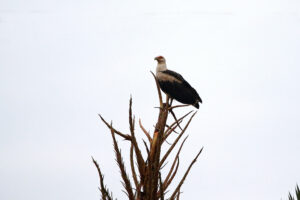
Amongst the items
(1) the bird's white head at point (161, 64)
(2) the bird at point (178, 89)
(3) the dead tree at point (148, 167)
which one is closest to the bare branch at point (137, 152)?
(3) the dead tree at point (148, 167)

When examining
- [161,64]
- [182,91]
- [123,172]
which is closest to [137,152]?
[123,172]

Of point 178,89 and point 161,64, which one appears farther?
point 161,64

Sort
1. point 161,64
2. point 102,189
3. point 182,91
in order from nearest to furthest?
point 102,189
point 182,91
point 161,64

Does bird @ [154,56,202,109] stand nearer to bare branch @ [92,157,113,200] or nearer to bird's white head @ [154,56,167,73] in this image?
bird's white head @ [154,56,167,73]

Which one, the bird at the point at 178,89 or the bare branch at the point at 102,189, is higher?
the bird at the point at 178,89

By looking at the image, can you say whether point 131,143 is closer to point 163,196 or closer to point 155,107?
point 163,196

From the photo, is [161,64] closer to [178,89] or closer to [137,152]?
[178,89]

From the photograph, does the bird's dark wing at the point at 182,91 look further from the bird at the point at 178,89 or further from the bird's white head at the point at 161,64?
the bird's white head at the point at 161,64

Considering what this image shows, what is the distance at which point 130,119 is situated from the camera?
310 cm

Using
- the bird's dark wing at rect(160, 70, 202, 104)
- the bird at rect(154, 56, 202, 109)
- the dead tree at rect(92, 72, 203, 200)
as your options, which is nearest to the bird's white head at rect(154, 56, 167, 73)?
the bird at rect(154, 56, 202, 109)

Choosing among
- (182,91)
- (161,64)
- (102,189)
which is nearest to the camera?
(102,189)

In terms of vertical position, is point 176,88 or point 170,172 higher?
point 176,88

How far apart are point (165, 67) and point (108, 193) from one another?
16.9 ft

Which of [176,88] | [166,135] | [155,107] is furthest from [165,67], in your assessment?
[166,135]
